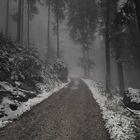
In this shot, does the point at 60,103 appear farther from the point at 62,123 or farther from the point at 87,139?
the point at 87,139

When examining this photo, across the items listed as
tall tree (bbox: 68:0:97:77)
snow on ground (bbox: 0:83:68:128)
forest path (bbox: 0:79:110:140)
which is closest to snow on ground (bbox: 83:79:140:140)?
forest path (bbox: 0:79:110:140)

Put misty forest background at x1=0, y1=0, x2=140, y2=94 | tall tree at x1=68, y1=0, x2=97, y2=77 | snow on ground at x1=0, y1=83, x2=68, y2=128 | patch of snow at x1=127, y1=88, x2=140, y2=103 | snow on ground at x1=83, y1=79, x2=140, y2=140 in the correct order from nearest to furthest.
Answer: snow on ground at x1=83, y1=79, x2=140, y2=140 → snow on ground at x1=0, y1=83, x2=68, y2=128 → patch of snow at x1=127, y1=88, x2=140, y2=103 → misty forest background at x1=0, y1=0, x2=140, y2=94 → tall tree at x1=68, y1=0, x2=97, y2=77

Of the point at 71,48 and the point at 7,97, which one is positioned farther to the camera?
the point at 71,48

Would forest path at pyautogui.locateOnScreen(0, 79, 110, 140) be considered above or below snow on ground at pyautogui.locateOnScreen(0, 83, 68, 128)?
below

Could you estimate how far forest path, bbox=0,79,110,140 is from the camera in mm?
6352

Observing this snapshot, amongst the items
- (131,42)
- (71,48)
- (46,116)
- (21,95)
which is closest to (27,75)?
(21,95)

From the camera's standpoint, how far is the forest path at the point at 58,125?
6.35 meters

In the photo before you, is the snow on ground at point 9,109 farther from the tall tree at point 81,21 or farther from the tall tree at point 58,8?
the tall tree at point 81,21

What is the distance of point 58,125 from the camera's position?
739 centimetres

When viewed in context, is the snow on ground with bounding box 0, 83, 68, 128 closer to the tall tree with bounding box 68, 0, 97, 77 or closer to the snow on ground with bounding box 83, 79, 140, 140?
the snow on ground with bounding box 83, 79, 140, 140

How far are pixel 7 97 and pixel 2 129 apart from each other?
8.68 feet

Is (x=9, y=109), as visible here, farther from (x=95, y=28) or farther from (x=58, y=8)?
(x=95, y=28)

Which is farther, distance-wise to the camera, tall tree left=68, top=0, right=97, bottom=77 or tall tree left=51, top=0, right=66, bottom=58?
tall tree left=68, top=0, right=97, bottom=77

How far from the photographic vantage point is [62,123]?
25.0 feet
